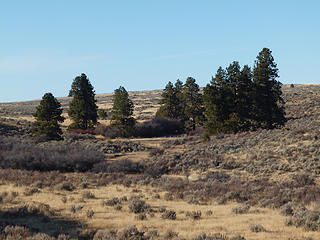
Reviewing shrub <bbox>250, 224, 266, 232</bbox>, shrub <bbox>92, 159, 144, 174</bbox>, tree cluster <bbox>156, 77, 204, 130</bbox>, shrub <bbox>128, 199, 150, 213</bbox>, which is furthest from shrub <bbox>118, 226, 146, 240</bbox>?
tree cluster <bbox>156, 77, 204, 130</bbox>

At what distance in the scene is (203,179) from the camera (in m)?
21.0

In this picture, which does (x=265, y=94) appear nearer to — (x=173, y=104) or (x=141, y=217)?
(x=173, y=104)

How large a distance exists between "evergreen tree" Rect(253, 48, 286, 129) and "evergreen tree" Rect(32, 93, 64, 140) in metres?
25.3

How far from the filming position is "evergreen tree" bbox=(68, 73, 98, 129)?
2147 inches

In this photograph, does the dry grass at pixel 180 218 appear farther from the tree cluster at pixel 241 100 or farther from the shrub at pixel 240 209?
the tree cluster at pixel 241 100

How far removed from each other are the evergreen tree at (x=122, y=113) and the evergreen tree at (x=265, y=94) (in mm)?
20275

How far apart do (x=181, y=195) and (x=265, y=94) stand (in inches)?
1158

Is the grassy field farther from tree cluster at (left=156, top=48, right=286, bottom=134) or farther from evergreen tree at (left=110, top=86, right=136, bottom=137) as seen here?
evergreen tree at (left=110, top=86, right=136, bottom=137)

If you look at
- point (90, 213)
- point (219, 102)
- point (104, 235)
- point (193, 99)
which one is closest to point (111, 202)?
point (90, 213)

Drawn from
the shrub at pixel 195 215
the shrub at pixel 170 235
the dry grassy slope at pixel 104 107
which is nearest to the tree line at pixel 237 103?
the shrub at pixel 195 215

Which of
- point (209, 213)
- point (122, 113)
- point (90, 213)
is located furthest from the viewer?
point (122, 113)

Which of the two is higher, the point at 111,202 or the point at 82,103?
the point at 82,103

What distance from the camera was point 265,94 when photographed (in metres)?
42.0

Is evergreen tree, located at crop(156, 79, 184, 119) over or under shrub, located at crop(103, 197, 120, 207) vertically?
over
